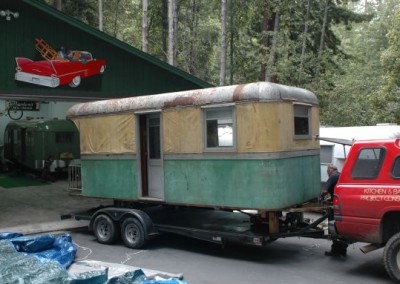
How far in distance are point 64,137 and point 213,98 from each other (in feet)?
49.2

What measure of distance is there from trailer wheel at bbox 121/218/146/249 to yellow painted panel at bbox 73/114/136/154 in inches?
60.3

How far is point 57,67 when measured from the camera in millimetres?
13664

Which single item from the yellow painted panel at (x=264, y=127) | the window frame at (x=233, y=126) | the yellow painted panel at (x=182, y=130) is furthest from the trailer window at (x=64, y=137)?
the yellow painted panel at (x=264, y=127)

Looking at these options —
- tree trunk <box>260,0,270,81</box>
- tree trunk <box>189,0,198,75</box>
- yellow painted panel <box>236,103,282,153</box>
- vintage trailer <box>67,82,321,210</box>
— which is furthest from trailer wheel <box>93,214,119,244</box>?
tree trunk <box>189,0,198,75</box>

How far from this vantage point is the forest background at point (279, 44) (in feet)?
67.8

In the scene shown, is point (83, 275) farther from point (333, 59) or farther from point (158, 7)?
point (158, 7)

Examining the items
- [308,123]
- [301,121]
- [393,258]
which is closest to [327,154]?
[308,123]

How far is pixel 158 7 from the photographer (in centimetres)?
3275

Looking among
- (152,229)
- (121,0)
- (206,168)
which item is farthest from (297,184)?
(121,0)

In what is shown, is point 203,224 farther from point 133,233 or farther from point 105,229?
point 105,229

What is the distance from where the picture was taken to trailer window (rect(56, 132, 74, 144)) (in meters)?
22.3

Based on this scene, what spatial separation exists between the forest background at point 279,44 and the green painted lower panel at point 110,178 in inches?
379

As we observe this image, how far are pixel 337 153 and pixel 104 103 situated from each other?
633cm

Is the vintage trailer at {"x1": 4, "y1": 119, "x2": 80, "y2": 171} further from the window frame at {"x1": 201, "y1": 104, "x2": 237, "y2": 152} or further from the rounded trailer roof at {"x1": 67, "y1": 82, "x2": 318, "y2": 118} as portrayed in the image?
the window frame at {"x1": 201, "y1": 104, "x2": 237, "y2": 152}
